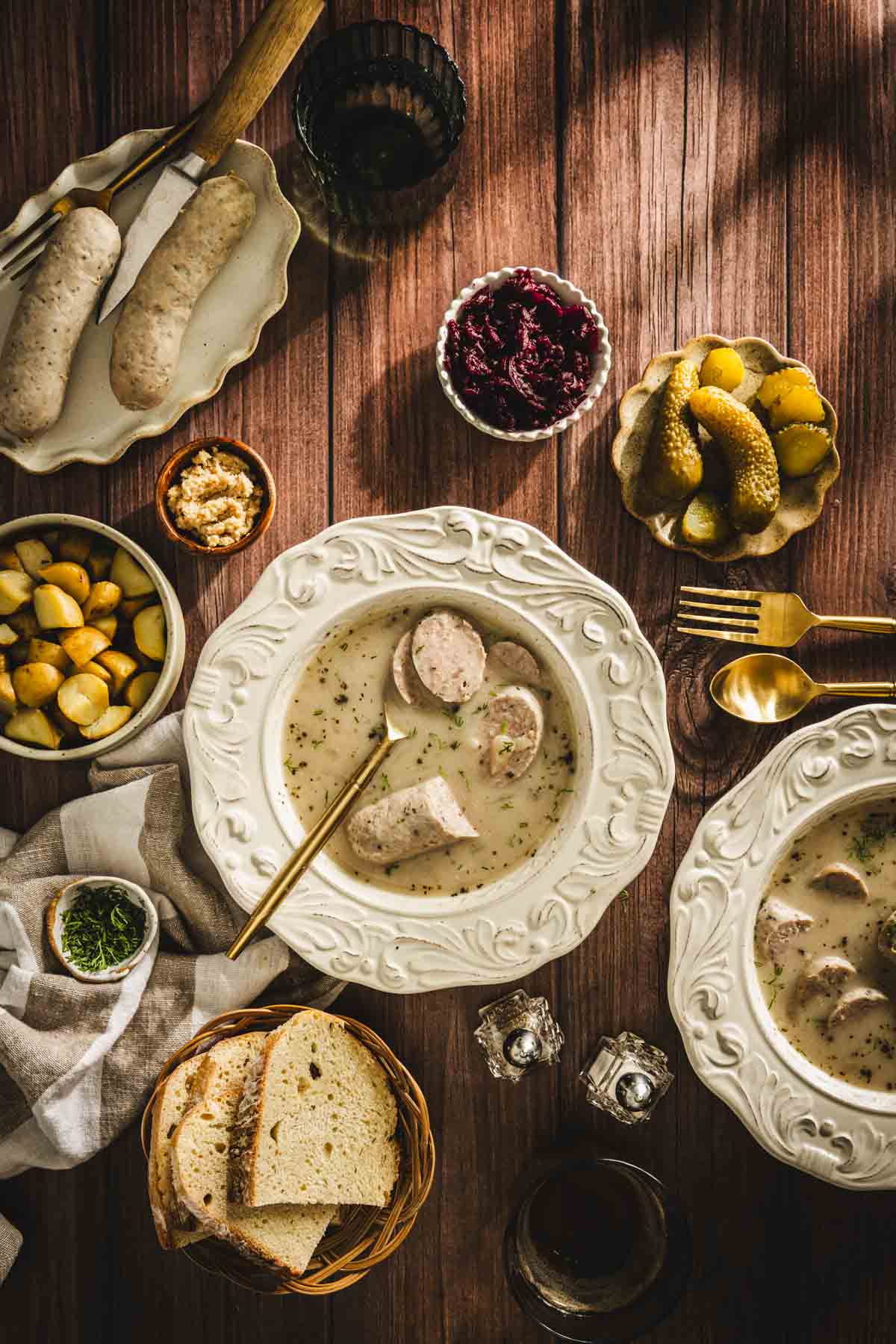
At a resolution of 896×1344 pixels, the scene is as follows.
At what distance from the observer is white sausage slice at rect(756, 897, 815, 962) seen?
6.79 feet

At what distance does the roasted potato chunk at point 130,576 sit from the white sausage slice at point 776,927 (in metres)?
1.49

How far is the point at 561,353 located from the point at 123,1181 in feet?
6.78

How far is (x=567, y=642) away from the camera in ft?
6.59

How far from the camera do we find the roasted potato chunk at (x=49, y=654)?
1.98 meters

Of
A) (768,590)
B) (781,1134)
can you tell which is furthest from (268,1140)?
(768,590)

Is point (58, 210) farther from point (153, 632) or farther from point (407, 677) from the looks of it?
point (407, 677)

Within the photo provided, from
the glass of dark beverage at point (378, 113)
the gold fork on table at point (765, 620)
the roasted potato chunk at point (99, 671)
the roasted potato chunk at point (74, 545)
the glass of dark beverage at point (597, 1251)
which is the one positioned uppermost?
the glass of dark beverage at point (378, 113)

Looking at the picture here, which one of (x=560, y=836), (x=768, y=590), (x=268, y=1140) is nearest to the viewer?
(x=268, y=1140)

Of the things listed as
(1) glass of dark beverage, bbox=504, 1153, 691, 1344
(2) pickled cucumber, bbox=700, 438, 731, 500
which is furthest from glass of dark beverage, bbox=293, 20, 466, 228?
(1) glass of dark beverage, bbox=504, 1153, 691, 1344

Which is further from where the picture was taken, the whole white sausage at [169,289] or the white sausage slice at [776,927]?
the white sausage slice at [776,927]

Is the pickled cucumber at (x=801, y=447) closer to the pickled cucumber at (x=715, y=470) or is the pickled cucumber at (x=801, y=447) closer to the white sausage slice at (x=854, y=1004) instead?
the pickled cucumber at (x=715, y=470)

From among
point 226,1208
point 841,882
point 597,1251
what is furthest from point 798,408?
point 226,1208

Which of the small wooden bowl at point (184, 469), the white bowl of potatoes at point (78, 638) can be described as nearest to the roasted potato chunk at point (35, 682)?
the white bowl of potatoes at point (78, 638)

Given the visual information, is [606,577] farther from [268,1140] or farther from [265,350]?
[268,1140]
